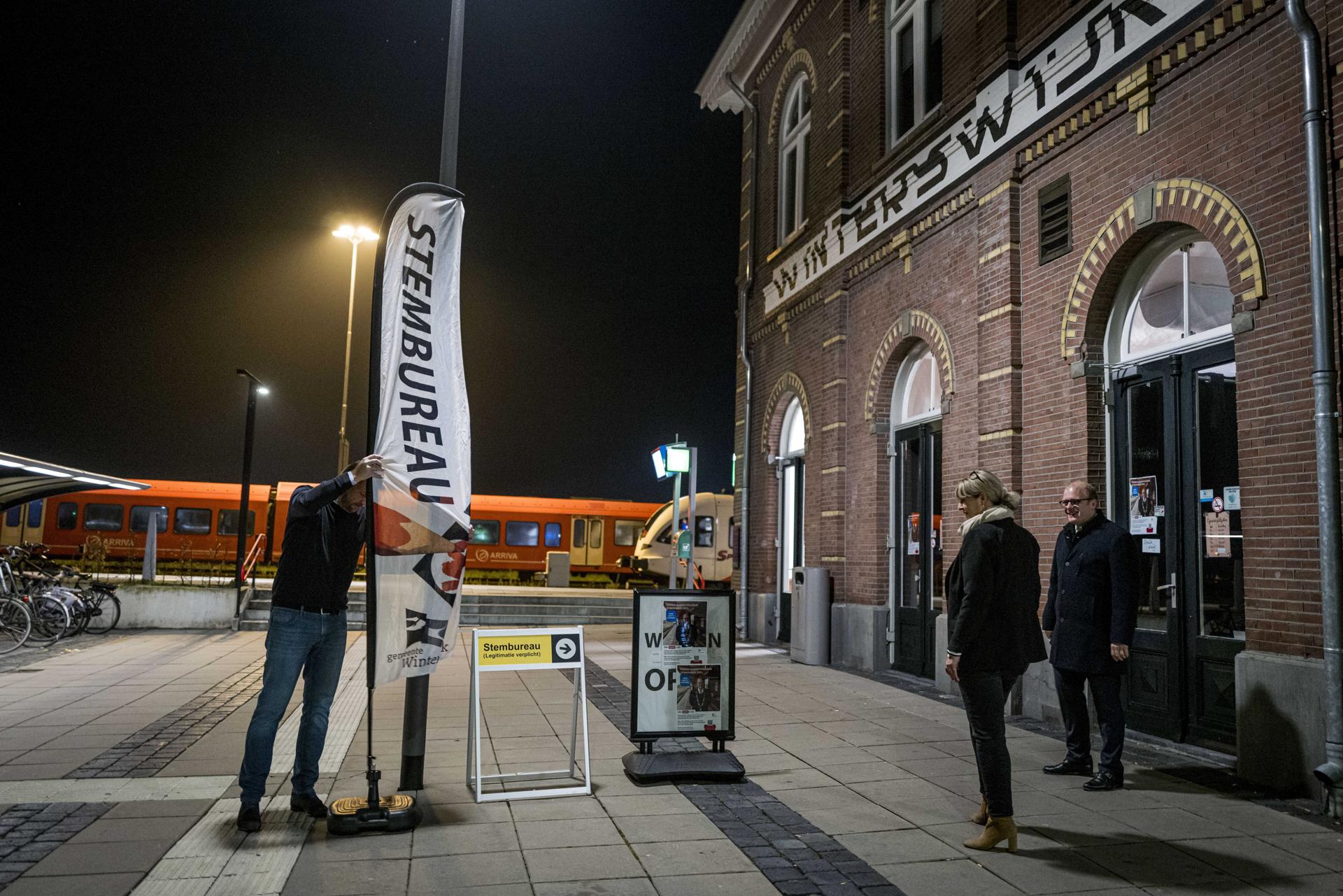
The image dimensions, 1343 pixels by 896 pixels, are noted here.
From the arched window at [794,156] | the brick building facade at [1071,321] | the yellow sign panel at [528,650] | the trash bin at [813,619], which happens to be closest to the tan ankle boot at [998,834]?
the brick building facade at [1071,321]

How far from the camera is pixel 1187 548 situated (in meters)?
7.27

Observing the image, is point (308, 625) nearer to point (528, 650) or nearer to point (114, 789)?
point (528, 650)

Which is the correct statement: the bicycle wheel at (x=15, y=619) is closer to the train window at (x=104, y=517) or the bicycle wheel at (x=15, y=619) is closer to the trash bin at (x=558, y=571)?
the trash bin at (x=558, y=571)

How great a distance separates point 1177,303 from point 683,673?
5067 millimetres

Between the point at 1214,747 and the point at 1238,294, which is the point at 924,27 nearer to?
the point at 1238,294

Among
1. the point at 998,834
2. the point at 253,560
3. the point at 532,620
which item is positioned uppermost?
the point at 253,560

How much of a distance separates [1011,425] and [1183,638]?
2.68 m

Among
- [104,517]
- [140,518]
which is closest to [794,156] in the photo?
[140,518]

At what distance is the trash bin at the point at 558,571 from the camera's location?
2542 centimetres

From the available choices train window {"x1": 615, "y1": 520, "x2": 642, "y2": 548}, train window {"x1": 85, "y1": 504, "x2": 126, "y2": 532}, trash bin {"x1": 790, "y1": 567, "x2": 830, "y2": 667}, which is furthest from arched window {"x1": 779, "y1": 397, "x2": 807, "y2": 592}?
train window {"x1": 85, "y1": 504, "x2": 126, "y2": 532}

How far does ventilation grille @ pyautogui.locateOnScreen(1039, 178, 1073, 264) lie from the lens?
8734 mm

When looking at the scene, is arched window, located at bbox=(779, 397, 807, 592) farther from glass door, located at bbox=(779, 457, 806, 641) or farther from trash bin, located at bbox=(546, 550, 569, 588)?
trash bin, located at bbox=(546, 550, 569, 588)

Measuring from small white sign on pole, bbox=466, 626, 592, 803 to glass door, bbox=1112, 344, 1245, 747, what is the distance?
4.03 meters

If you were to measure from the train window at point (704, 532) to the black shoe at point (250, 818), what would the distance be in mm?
20887
